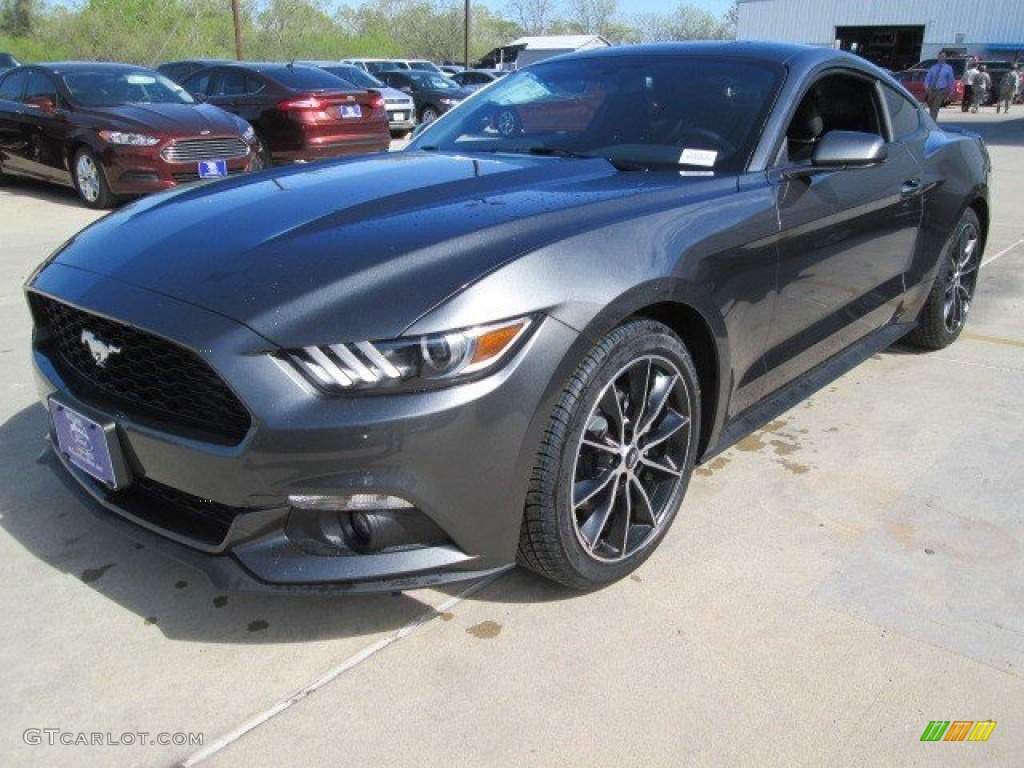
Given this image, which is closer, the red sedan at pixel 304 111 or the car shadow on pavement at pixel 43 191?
the car shadow on pavement at pixel 43 191

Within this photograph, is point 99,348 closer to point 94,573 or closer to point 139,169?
point 94,573

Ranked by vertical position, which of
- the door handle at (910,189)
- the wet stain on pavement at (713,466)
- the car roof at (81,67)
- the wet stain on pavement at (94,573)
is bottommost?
the wet stain on pavement at (713,466)

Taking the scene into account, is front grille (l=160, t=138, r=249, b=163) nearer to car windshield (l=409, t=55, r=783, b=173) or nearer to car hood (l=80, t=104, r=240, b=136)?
car hood (l=80, t=104, r=240, b=136)

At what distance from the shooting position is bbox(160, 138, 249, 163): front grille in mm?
8609

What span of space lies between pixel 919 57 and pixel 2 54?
46.2 meters

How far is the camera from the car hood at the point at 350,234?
1986mm

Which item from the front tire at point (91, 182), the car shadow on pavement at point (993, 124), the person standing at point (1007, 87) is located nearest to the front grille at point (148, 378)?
the front tire at point (91, 182)

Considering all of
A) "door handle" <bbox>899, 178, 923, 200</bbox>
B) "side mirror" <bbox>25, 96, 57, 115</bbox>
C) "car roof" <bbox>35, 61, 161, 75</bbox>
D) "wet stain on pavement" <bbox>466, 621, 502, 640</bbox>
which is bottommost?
"wet stain on pavement" <bbox>466, 621, 502, 640</bbox>

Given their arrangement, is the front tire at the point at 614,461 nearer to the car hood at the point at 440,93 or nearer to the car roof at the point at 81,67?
the car roof at the point at 81,67

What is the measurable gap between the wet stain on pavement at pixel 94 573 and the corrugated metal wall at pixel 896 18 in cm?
5021

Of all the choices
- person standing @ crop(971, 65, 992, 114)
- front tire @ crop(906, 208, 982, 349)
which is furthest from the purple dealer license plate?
person standing @ crop(971, 65, 992, 114)

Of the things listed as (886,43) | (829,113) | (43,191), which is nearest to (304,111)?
(43,191)

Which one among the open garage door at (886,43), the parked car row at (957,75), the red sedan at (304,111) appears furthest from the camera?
the open garage door at (886,43)

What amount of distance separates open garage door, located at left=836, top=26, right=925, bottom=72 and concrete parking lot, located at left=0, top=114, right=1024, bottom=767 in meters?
54.4
